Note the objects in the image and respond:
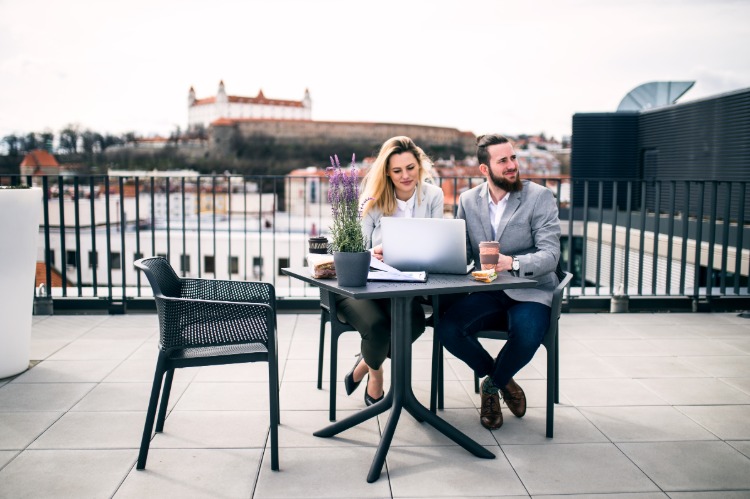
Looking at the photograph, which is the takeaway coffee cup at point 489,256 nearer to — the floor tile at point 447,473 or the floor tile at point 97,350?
the floor tile at point 447,473

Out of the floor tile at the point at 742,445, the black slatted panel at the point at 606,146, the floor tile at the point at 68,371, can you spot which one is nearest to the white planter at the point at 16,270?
the floor tile at the point at 68,371

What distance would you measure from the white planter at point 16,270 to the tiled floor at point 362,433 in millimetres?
137

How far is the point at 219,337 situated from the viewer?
211cm

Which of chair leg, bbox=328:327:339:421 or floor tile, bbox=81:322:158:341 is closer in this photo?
chair leg, bbox=328:327:339:421

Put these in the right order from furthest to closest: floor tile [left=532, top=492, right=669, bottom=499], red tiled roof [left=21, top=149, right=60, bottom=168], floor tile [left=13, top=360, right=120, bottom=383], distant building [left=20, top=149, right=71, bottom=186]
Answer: distant building [left=20, top=149, right=71, bottom=186] → red tiled roof [left=21, top=149, right=60, bottom=168] → floor tile [left=13, top=360, right=120, bottom=383] → floor tile [left=532, top=492, right=669, bottom=499]

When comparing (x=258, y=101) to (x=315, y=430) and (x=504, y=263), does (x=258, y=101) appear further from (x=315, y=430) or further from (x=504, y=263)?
(x=504, y=263)

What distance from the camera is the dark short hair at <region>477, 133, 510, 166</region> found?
2.62 meters

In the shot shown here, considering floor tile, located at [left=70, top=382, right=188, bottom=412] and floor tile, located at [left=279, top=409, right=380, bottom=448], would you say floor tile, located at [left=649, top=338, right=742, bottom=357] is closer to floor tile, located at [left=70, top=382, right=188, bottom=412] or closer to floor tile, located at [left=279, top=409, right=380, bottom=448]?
floor tile, located at [left=279, top=409, right=380, bottom=448]

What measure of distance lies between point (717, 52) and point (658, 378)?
2208 centimetres

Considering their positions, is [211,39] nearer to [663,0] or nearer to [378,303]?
[663,0]

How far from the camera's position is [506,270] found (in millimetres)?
2463

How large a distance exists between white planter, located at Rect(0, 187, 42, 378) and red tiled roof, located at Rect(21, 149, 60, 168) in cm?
3103

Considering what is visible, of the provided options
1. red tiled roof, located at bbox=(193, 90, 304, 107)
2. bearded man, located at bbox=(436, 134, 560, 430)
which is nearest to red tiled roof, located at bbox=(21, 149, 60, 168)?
bearded man, located at bbox=(436, 134, 560, 430)

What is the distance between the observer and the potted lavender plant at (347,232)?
2.02 metres
